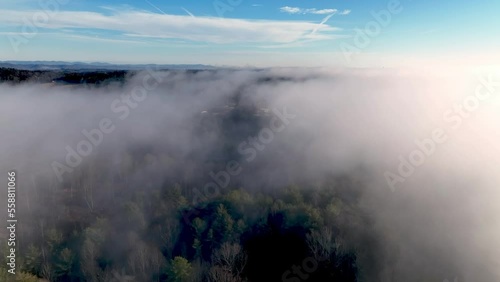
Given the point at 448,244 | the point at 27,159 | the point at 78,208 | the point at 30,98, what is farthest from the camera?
the point at 30,98

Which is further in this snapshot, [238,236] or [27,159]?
[27,159]

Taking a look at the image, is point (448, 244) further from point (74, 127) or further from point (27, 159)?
point (74, 127)

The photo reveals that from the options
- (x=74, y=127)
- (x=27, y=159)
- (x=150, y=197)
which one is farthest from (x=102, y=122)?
(x=150, y=197)

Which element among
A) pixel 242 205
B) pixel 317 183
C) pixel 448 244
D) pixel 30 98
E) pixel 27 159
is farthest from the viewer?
pixel 30 98

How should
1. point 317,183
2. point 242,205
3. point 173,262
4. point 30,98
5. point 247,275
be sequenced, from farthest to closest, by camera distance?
point 30,98 → point 317,183 → point 242,205 → point 247,275 → point 173,262

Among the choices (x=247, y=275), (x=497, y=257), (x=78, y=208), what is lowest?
(x=78, y=208)

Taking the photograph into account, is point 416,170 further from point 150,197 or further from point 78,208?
point 78,208

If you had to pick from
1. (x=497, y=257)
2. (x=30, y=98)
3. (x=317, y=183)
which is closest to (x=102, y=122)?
(x=30, y=98)

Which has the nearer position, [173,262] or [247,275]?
[173,262]

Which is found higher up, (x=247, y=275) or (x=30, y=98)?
(x=30, y=98)
